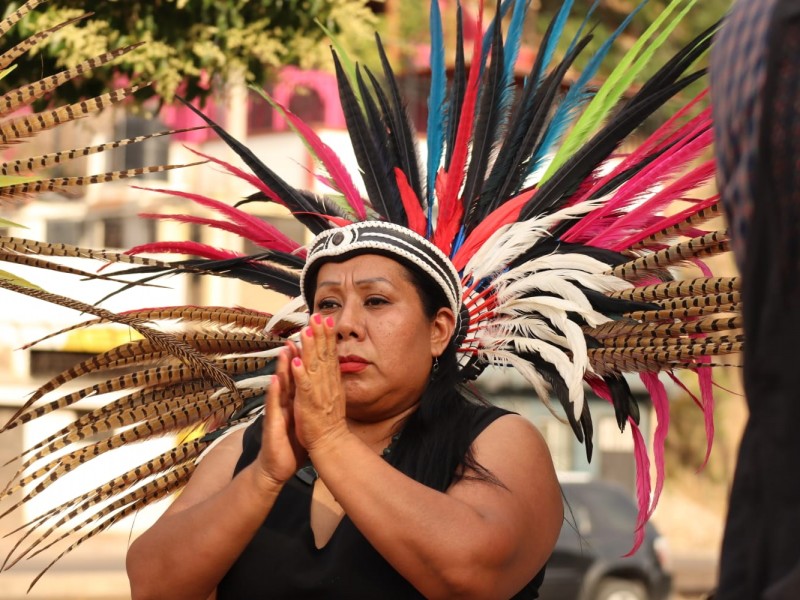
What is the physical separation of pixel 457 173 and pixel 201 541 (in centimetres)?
121

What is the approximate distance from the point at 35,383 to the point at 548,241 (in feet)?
52.8

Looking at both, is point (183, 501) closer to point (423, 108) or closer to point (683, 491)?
point (423, 108)

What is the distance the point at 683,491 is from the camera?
73.3ft

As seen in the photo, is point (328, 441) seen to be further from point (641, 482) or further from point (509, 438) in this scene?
point (641, 482)

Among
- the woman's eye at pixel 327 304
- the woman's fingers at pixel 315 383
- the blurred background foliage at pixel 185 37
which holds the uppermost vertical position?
the blurred background foliage at pixel 185 37

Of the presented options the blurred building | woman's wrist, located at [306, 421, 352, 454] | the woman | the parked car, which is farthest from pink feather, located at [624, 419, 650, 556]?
the blurred building

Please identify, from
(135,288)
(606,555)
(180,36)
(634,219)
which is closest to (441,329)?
(634,219)

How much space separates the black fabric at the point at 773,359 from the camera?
1.21 metres

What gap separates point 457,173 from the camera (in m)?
3.21

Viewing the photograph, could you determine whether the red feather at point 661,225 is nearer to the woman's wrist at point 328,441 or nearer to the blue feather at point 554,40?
the blue feather at point 554,40

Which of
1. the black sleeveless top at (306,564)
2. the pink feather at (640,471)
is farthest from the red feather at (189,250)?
the pink feather at (640,471)

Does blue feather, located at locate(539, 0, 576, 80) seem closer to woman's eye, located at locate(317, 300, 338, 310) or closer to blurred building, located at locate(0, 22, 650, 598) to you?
woman's eye, located at locate(317, 300, 338, 310)

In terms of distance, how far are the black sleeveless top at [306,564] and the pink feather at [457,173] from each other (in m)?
0.61

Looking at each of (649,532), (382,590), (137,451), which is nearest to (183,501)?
(382,590)
